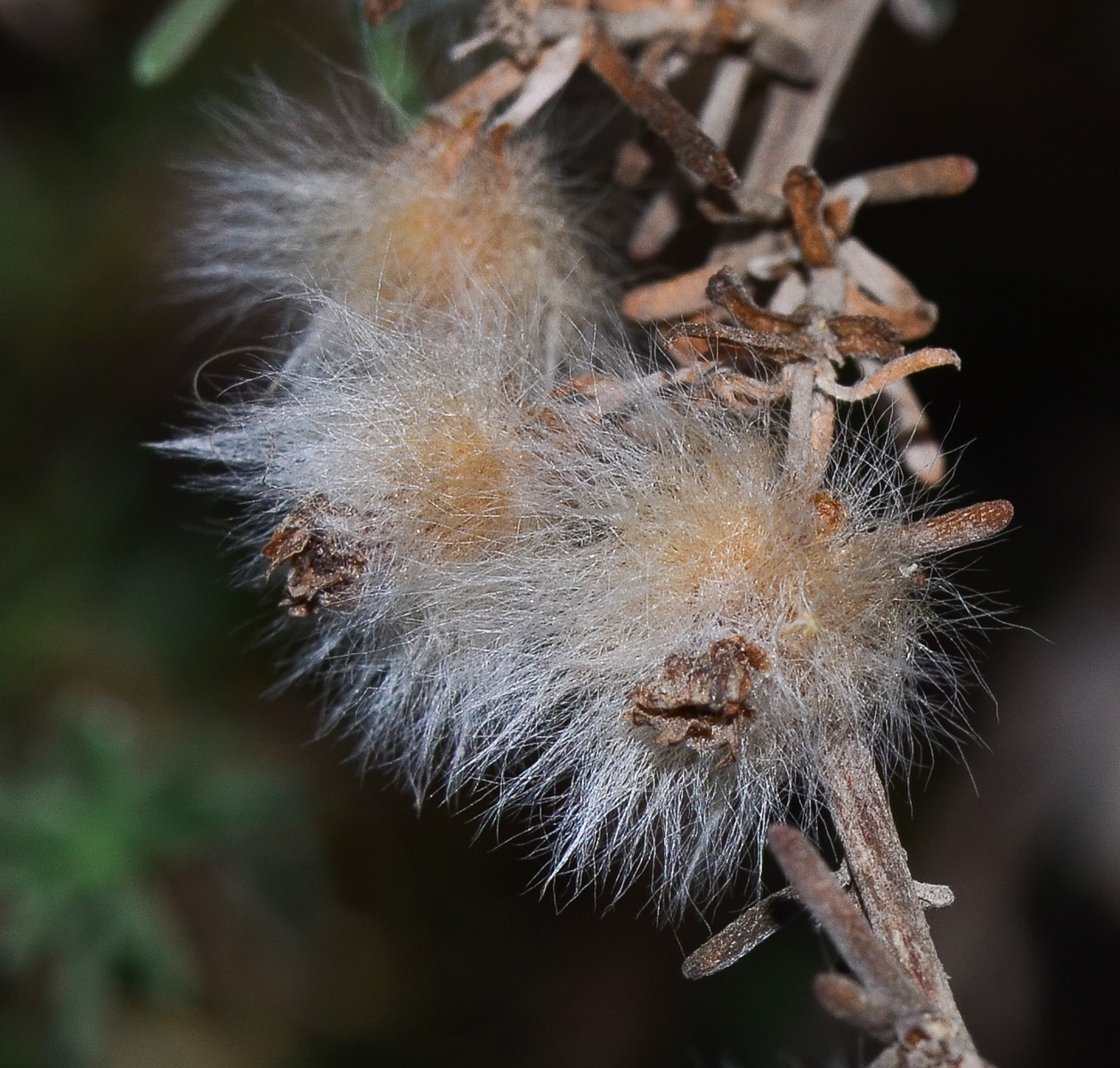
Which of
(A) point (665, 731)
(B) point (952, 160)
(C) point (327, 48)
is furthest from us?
(C) point (327, 48)

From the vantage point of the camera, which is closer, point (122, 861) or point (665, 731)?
point (665, 731)

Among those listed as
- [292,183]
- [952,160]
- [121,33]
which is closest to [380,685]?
[292,183]

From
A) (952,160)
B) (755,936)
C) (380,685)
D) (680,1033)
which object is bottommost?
(680,1033)

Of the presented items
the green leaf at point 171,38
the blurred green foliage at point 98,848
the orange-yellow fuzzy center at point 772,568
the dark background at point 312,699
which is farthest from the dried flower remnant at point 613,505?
the blurred green foliage at point 98,848

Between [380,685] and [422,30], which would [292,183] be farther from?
[380,685]

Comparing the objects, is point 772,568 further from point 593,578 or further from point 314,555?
point 314,555

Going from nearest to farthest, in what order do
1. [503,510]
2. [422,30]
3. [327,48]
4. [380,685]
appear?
[503,510], [380,685], [422,30], [327,48]

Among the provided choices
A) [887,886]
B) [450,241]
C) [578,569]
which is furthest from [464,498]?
[887,886]

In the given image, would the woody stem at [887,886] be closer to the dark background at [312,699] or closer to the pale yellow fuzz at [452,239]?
the pale yellow fuzz at [452,239]
